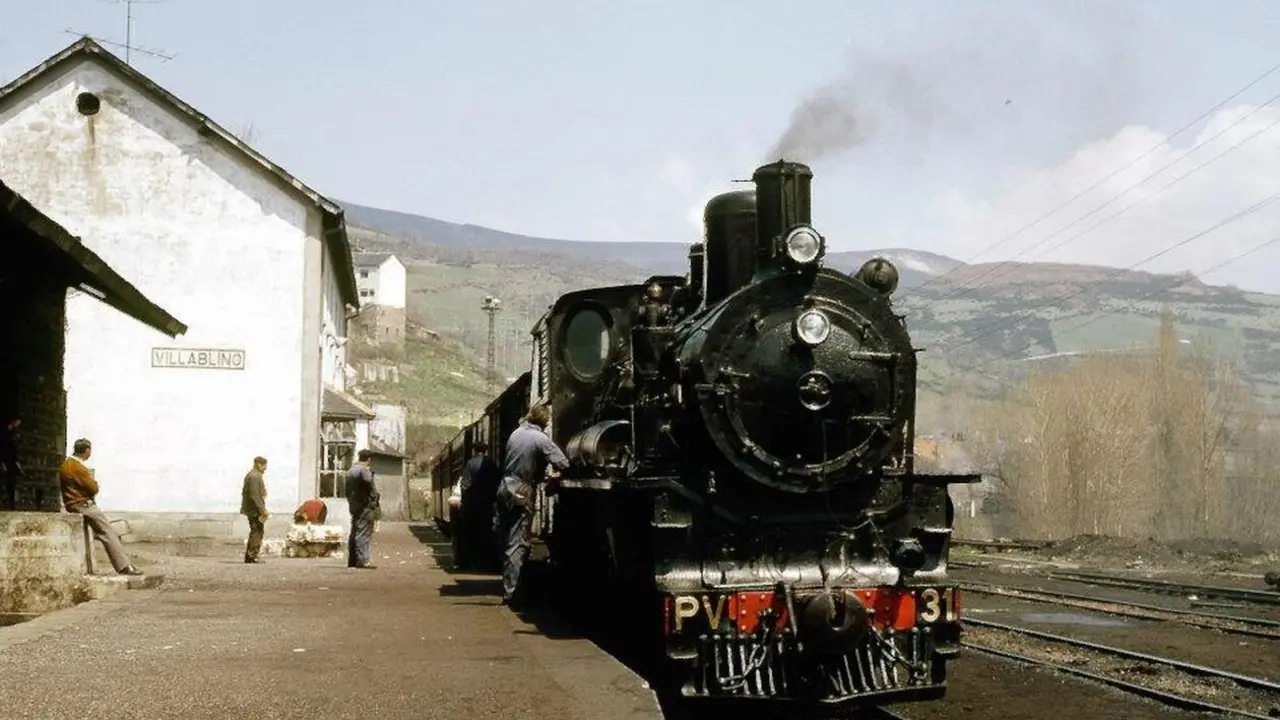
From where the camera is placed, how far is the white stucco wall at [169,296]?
2320 centimetres

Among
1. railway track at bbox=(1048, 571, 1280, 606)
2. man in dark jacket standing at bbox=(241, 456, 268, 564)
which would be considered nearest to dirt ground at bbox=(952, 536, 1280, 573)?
railway track at bbox=(1048, 571, 1280, 606)

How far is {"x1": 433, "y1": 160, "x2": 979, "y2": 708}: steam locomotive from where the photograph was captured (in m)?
8.47

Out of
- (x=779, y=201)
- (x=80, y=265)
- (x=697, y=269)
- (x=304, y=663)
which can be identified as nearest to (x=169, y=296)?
(x=80, y=265)

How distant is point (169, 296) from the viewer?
2345 cm

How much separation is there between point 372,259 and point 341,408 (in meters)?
113

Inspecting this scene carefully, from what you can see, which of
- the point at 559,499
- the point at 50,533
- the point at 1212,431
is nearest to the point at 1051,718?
the point at 559,499

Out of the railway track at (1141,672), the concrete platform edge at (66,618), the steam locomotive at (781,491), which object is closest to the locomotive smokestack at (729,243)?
the steam locomotive at (781,491)

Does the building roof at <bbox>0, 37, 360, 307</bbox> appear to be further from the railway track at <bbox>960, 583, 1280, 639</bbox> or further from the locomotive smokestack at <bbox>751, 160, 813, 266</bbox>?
the locomotive smokestack at <bbox>751, 160, 813, 266</bbox>

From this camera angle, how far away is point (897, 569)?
29.5 ft

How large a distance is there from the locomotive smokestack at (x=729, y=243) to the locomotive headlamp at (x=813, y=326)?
0.98 metres

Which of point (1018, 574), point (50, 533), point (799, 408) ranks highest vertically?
point (799, 408)

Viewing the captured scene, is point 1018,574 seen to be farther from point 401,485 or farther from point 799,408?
point 401,485

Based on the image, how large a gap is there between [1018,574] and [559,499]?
1433cm

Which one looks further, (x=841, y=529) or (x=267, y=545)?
(x=267, y=545)
